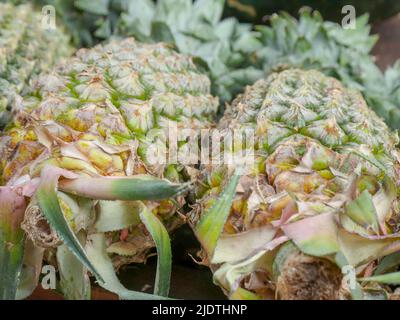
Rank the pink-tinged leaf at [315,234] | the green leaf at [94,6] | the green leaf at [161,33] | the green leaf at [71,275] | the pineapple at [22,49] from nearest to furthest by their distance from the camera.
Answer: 1. the pink-tinged leaf at [315,234]
2. the green leaf at [71,275]
3. the pineapple at [22,49]
4. the green leaf at [161,33]
5. the green leaf at [94,6]

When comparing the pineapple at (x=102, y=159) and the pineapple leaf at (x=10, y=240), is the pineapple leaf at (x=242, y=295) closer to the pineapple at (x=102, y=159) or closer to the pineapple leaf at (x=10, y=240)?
the pineapple at (x=102, y=159)

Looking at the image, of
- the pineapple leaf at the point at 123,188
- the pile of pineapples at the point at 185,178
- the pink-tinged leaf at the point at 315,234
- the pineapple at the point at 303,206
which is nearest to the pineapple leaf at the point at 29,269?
the pile of pineapples at the point at 185,178

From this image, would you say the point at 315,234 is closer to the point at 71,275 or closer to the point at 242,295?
the point at 242,295

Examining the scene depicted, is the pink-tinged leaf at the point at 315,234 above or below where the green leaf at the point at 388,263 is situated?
above

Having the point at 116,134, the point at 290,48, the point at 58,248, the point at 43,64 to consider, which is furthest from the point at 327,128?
the point at 43,64

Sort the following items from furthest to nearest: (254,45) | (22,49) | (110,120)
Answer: (254,45), (22,49), (110,120)

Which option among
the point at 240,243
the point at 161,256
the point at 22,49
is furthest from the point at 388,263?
the point at 22,49

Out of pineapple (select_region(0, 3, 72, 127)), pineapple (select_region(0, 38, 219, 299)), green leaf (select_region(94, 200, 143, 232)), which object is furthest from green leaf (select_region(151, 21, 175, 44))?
green leaf (select_region(94, 200, 143, 232))
